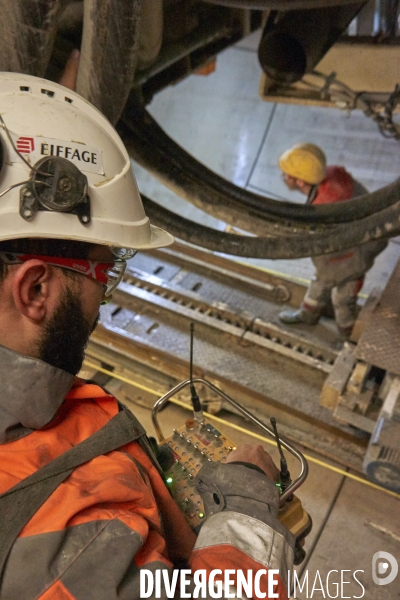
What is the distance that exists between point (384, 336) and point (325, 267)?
0.98 metres

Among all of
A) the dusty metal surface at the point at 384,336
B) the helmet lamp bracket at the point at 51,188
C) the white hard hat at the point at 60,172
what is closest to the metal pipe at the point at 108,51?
the white hard hat at the point at 60,172

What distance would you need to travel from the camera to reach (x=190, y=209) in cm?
485

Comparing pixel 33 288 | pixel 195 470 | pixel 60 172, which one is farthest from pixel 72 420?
pixel 60 172

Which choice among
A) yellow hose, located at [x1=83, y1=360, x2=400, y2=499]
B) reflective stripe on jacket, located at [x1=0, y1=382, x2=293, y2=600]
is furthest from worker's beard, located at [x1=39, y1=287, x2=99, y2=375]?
yellow hose, located at [x1=83, y1=360, x2=400, y2=499]

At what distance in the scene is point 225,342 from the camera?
3.06 metres

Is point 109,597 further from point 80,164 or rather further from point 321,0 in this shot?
point 321,0

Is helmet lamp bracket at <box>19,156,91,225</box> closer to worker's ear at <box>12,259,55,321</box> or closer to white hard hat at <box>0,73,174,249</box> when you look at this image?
white hard hat at <box>0,73,174,249</box>

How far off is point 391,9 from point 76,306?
2821mm

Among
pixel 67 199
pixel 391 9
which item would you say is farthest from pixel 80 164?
pixel 391 9

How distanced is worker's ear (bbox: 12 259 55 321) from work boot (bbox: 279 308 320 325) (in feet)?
7.69

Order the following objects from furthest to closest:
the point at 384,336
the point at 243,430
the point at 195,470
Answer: the point at 243,430 → the point at 384,336 → the point at 195,470

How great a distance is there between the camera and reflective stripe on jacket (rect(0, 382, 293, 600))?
3.08 feet

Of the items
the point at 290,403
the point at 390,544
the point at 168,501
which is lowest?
the point at 390,544

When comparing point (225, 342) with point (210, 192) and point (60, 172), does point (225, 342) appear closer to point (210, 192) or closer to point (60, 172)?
point (210, 192)
